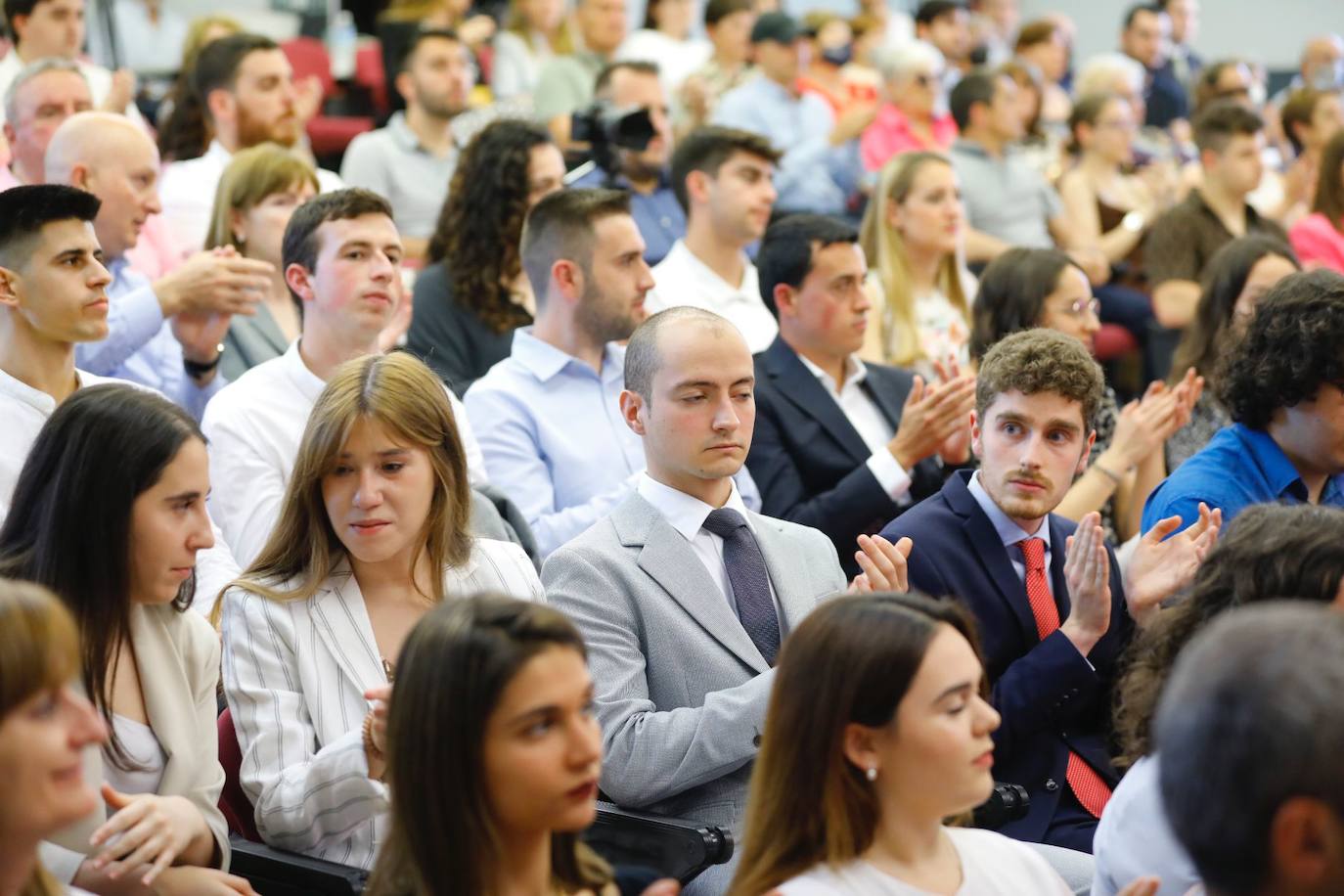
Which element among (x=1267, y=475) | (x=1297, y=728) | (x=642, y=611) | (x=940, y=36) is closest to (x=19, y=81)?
(x=642, y=611)

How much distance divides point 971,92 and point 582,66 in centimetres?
167

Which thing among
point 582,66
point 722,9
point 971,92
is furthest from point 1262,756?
point 722,9

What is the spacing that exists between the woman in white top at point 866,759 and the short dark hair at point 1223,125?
4400mm

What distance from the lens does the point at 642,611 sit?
2408mm

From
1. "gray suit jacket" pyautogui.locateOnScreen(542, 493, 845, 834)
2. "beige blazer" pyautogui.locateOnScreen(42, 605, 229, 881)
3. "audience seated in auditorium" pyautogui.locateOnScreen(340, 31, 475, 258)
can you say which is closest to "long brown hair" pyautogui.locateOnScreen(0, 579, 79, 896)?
"beige blazer" pyautogui.locateOnScreen(42, 605, 229, 881)

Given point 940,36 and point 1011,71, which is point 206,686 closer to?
point 1011,71

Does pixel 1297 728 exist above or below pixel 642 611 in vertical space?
above

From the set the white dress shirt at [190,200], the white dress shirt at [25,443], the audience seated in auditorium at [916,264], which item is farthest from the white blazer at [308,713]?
the audience seated in auditorium at [916,264]

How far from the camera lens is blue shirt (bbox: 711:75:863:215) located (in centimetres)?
625

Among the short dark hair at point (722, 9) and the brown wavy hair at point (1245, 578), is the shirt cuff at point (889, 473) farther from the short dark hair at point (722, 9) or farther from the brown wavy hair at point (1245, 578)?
the short dark hair at point (722, 9)

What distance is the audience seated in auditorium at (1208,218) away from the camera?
5445 mm

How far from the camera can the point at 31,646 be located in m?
1.52

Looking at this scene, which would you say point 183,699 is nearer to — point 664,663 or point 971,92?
point 664,663

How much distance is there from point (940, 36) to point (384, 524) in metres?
6.74
